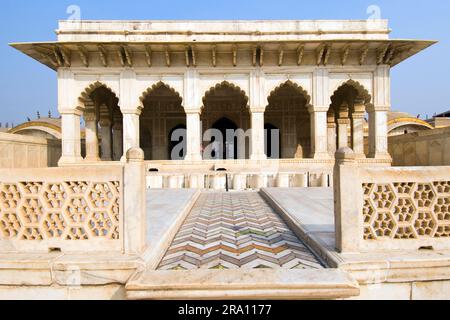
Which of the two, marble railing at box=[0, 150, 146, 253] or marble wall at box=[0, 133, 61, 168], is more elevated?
marble wall at box=[0, 133, 61, 168]

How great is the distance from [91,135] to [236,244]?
1176cm

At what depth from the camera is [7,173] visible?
2.15 meters

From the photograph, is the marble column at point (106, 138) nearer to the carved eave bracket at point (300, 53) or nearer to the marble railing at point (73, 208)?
the carved eave bracket at point (300, 53)

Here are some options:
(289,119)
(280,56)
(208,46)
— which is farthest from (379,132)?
(208,46)

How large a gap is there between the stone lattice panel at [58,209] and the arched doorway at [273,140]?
1306 cm

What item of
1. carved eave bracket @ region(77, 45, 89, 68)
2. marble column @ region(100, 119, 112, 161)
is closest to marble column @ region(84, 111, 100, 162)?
marble column @ region(100, 119, 112, 161)

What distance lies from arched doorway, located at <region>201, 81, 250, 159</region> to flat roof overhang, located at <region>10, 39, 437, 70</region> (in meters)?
3.84

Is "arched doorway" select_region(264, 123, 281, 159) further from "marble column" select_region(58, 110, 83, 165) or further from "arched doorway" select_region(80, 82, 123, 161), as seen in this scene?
"marble column" select_region(58, 110, 83, 165)

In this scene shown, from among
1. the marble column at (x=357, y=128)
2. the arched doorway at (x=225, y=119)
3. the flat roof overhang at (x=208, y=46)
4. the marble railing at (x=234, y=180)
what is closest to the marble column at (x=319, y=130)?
the flat roof overhang at (x=208, y=46)

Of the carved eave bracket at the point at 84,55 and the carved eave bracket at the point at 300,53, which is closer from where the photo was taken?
the carved eave bracket at the point at 84,55

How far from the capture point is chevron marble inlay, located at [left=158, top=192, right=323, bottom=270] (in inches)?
86.7

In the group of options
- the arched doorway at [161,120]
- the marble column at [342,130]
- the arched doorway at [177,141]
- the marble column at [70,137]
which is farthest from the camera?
the arched doorway at [177,141]

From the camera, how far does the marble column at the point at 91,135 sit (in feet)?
40.3
